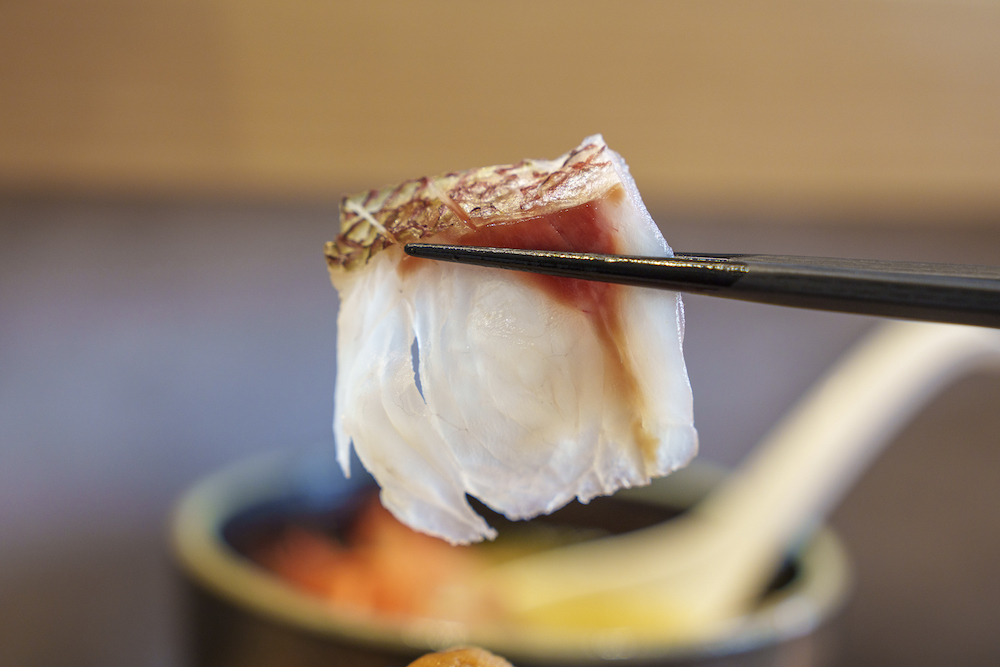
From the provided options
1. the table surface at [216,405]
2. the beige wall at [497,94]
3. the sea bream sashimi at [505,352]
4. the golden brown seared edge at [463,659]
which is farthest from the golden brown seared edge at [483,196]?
the table surface at [216,405]

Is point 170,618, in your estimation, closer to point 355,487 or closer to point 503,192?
point 355,487

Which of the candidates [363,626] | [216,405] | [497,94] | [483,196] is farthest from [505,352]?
[216,405]

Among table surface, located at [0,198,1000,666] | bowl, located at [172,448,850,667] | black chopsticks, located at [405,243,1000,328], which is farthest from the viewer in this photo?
table surface, located at [0,198,1000,666]

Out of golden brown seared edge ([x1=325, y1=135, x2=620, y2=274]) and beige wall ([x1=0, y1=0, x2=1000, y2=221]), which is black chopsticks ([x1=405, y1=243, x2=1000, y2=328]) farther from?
beige wall ([x1=0, y1=0, x2=1000, y2=221])

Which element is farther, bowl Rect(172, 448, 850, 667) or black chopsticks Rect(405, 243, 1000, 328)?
bowl Rect(172, 448, 850, 667)

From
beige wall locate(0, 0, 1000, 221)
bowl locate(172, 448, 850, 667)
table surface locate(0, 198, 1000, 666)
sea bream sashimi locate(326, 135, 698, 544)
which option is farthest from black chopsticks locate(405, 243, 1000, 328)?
table surface locate(0, 198, 1000, 666)

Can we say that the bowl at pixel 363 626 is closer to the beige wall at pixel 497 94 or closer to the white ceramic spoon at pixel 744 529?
the white ceramic spoon at pixel 744 529

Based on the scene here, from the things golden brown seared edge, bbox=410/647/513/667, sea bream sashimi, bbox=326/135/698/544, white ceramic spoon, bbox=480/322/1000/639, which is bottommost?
white ceramic spoon, bbox=480/322/1000/639
